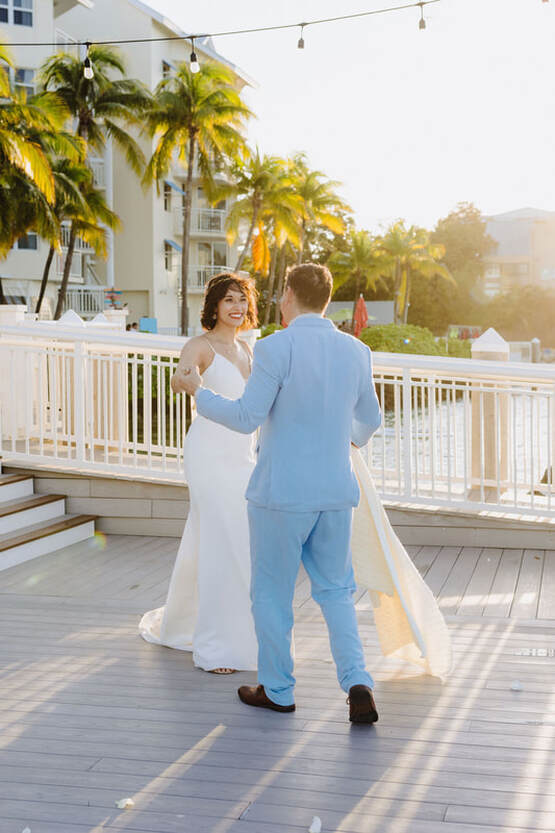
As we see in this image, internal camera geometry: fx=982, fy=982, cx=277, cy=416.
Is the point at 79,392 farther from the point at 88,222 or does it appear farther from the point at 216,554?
the point at 88,222

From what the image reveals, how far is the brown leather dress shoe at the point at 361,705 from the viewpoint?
12.5ft

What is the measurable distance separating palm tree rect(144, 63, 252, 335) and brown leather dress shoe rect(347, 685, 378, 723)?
3469 cm

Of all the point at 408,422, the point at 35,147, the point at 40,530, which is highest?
the point at 35,147

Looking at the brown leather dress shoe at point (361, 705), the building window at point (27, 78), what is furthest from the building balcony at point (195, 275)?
the brown leather dress shoe at point (361, 705)

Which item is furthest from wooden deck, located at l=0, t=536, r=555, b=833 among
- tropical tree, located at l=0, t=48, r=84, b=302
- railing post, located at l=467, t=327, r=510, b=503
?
tropical tree, located at l=0, t=48, r=84, b=302

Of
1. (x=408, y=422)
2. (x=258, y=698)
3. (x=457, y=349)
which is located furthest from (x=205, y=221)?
(x=258, y=698)

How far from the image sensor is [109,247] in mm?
45844

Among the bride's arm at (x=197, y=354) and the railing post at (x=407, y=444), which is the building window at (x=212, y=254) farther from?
the bride's arm at (x=197, y=354)

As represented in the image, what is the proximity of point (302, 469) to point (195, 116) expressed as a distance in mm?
35332

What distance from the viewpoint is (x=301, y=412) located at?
3.82 meters

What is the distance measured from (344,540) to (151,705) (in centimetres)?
110

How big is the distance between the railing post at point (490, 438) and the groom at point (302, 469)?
13.0 ft

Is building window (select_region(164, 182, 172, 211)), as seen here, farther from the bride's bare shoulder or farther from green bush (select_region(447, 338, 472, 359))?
the bride's bare shoulder

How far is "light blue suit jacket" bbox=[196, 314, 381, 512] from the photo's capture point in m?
3.78
